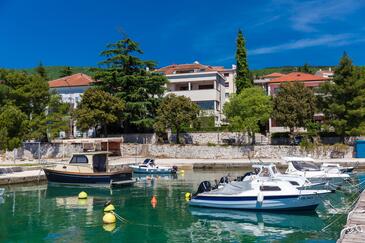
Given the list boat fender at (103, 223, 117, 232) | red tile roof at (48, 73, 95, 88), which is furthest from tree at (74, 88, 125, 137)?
boat fender at (103, 223, 117, 232)

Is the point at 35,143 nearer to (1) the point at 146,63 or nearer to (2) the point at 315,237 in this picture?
(1) the point at 146,63

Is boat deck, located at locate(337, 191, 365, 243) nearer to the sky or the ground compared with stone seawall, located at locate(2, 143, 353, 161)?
nearer to the ground

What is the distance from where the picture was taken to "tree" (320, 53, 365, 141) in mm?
50375

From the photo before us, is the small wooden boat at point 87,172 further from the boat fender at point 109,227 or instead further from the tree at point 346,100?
the tree at point 346,100

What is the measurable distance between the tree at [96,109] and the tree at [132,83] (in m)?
2.96

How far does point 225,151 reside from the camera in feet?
179

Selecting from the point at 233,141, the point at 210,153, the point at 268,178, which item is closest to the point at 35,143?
the point at 210,153

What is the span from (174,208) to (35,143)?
3336 cm

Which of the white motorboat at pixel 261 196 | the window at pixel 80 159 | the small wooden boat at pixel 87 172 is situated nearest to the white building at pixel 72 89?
the window at pixel 80 159

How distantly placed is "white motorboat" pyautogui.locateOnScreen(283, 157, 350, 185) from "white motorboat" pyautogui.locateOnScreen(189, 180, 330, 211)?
342 inches

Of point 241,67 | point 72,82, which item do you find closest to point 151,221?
point 241,67

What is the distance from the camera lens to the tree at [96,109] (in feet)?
173

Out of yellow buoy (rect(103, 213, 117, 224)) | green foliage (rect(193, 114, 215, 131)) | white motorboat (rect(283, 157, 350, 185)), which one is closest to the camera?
yellow buoy (rect(103, 213, 117, 224))

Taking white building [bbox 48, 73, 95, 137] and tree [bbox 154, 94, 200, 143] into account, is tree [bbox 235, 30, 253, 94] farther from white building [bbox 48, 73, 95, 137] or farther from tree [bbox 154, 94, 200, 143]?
white building [bbox 48, 73, 95, 137]
